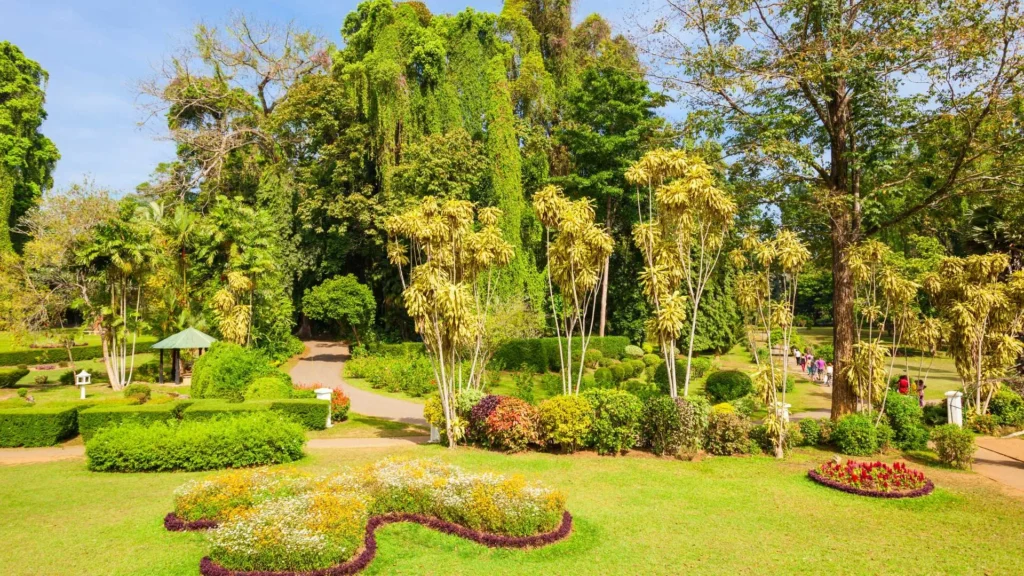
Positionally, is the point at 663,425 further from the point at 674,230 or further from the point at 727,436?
the point at 674,230

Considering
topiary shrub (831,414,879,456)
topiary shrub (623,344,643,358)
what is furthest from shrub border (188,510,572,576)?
topiary shrub (623,344,643,358)

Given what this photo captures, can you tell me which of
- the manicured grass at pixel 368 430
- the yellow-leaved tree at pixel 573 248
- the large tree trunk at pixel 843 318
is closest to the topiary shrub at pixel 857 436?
the large tree trunk at pixel 843 318

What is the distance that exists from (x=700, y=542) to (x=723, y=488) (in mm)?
3018

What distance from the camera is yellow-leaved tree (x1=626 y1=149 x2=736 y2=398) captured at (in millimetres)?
14094

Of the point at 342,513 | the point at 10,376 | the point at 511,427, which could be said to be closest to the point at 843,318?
the point at 511,427

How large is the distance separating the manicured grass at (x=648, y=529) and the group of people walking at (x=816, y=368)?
1684 cm

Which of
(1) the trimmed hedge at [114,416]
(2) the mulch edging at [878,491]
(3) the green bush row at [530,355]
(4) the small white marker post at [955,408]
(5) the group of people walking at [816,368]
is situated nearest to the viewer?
(2) the mulch edging at [878,491]

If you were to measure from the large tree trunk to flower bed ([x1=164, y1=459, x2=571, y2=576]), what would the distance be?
10758 millimetres

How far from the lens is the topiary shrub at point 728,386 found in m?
22.7

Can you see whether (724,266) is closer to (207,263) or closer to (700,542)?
(207,263)

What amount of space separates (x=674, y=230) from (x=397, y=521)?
10.1 meters

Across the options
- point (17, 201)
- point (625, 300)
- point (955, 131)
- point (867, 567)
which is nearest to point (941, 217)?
point (955, 131)

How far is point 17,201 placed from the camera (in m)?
45.9

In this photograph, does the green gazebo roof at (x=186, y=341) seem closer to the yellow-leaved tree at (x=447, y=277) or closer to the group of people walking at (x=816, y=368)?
the yellow-leaved tree at (x=447, y=277)
